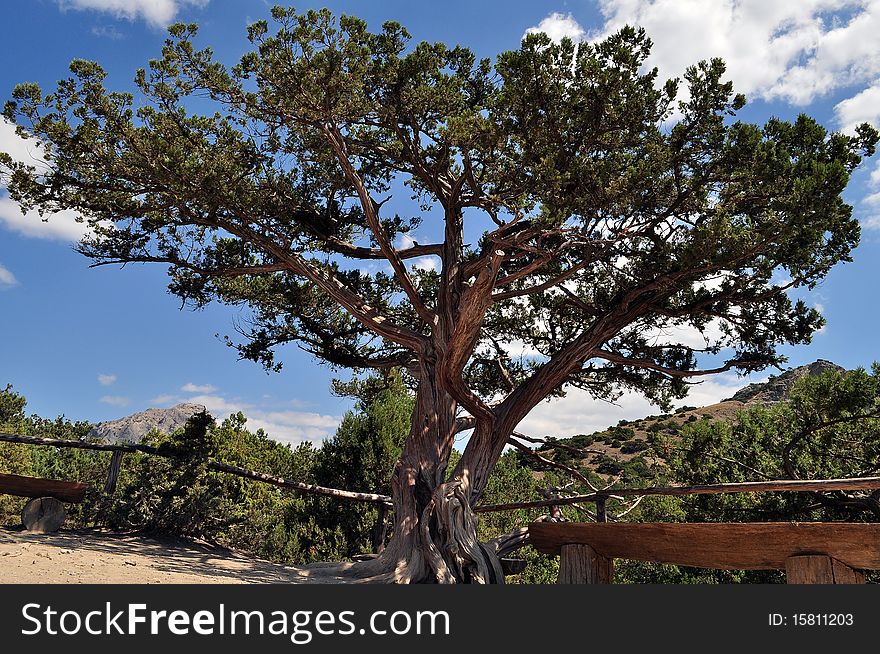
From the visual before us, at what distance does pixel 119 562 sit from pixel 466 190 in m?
5.70

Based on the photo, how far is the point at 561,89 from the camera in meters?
5.97

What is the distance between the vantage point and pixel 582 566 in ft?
11.8

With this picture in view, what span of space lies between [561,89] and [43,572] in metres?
5.97

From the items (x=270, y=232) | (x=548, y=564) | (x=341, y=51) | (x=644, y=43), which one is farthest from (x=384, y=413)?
(x=644, y=43)

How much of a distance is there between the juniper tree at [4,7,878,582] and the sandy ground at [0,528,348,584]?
128 centimetres

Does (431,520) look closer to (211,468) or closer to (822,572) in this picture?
(211,468)

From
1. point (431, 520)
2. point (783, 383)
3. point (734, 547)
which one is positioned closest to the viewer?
point (734, 547)

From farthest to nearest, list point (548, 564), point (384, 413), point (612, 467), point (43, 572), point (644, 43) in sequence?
1. point (612, 467)
2. point (384, 413)
3. point (548, 564)
4. point (644, 43)
5. point (43, 572)

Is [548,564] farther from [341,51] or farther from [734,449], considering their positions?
[341,51]

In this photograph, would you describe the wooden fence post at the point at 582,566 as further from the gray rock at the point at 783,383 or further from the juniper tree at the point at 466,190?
the gray rock at the point at 783,383

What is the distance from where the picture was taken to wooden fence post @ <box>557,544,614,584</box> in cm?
361

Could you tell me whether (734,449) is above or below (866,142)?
below

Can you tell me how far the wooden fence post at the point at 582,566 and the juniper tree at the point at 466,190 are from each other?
97.8 inches

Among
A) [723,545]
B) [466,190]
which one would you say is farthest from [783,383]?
[723,545]
